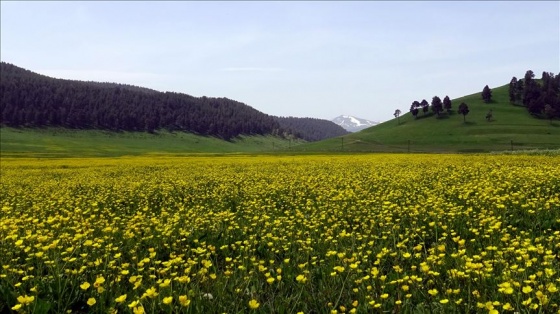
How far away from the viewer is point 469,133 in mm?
147250

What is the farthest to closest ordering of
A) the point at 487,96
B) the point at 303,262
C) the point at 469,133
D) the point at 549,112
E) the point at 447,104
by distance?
1. the point at 487,96
2. the point at 447,104
3. the point at 549,112
4. the point at 469,133
5. the point at 303,262

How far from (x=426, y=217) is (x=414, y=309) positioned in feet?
14.2

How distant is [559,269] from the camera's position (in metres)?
4.86

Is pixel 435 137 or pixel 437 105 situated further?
pixel 437 105

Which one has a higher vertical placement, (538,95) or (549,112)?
(538,95)

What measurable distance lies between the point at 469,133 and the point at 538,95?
153ft

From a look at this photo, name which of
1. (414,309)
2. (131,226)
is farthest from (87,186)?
(414,309)

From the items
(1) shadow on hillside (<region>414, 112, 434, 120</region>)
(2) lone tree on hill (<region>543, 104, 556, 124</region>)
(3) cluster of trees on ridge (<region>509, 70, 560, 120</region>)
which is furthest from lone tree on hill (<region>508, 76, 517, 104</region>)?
(1) shadow on hillside (<region>414, 112, 434, 120</region>)

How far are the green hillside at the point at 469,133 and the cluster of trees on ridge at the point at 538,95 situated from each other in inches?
144

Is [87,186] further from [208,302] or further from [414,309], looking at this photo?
[414,309]

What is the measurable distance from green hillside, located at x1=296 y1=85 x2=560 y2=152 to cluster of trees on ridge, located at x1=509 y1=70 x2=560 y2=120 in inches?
144

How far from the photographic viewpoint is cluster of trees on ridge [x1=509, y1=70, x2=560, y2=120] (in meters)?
160

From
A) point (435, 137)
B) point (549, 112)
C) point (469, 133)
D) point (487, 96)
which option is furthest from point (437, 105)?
point (549, 112)

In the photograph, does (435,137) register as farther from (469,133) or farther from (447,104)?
(447,104)
